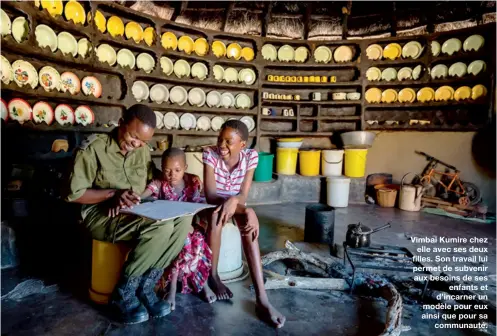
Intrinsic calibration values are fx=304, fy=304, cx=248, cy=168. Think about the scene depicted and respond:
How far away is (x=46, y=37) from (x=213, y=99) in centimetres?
268

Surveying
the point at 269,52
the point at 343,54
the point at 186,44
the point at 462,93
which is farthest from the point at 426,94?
the point at 186,44

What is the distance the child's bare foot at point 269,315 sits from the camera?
6.07ft

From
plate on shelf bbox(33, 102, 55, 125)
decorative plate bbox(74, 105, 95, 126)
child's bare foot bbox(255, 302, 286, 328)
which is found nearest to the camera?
child's bare foot bbox(255, 302, 286, 328)

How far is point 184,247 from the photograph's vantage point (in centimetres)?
206

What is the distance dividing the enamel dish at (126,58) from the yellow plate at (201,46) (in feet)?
3.75

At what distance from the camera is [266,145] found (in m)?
6.16

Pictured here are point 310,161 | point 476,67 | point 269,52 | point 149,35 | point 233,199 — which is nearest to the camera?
point 233,199

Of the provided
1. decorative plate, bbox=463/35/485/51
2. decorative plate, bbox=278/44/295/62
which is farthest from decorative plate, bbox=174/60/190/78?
decorative plate, bbox=463/35/485/51

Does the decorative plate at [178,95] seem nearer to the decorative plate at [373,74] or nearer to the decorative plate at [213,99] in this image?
A: the decorative plate at [213,99]

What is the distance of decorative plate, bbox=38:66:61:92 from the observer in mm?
3555

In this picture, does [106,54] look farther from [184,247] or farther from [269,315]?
[269,315]

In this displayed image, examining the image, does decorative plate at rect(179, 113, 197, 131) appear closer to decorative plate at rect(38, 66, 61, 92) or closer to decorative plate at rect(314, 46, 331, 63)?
decorative plate at rect(38, 66, 61, 92)

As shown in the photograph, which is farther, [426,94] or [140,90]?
[426,94]

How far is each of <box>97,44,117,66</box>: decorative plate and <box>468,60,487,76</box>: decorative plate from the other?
5.71 metres
